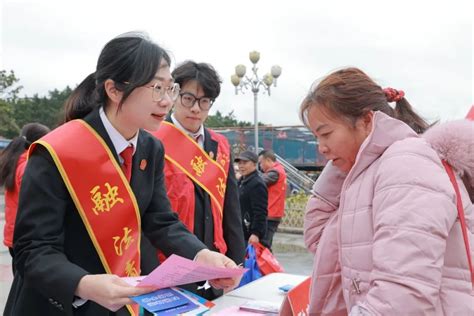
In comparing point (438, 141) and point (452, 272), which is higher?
point (438, 141)

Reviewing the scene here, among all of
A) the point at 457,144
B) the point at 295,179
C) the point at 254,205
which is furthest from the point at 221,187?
the point at 295,179

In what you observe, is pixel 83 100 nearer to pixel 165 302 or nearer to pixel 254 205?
pixel 165 302

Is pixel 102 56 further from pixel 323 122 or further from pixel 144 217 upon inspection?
pixel 323 122

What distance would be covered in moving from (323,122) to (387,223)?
0.37 m

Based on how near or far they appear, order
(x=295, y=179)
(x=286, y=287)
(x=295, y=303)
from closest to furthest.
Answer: (x=295, y=303) < (x=286, y=287) < (x=295, y=179)

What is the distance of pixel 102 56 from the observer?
1.50 m

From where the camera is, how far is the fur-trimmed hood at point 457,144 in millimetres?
1143

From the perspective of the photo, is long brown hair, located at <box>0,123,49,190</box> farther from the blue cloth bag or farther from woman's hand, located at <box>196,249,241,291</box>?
woman's hand, located at <box>196,249,241,291</box>

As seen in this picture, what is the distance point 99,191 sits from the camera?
1.50m

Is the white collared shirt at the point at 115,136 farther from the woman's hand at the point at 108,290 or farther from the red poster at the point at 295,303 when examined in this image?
the red poster at the point at 295,303

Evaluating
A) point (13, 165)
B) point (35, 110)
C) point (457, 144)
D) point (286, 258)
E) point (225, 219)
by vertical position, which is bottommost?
point (35, 110)

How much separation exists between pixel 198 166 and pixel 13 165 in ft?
4.77

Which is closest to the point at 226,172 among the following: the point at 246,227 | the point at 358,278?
the point at 358,278

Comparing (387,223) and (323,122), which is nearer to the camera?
(387,223)
